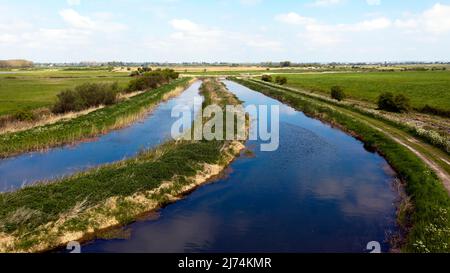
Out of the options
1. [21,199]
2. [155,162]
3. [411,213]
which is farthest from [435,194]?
A: [21,199]

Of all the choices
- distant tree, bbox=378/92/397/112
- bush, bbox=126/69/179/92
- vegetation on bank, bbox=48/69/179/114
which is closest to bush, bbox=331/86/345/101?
distant tree, bbox=378/92/397/112

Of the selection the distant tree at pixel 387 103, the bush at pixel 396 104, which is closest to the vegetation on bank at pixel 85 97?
the distant tree at pixel 387 103

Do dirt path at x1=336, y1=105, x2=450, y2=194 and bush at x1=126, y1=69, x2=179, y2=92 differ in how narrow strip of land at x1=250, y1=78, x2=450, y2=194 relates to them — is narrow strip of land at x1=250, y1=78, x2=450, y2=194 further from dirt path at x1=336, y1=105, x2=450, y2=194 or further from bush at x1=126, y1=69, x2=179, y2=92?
bush at x1=126, y1=69, x2=179, y2=92

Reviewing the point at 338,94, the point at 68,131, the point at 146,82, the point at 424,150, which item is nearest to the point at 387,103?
the point at 338,94

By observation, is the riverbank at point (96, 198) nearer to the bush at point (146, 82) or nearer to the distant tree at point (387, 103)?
the distant tree at point (387, 103)

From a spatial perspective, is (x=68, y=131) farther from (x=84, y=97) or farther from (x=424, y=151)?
(x=424, y=151)
